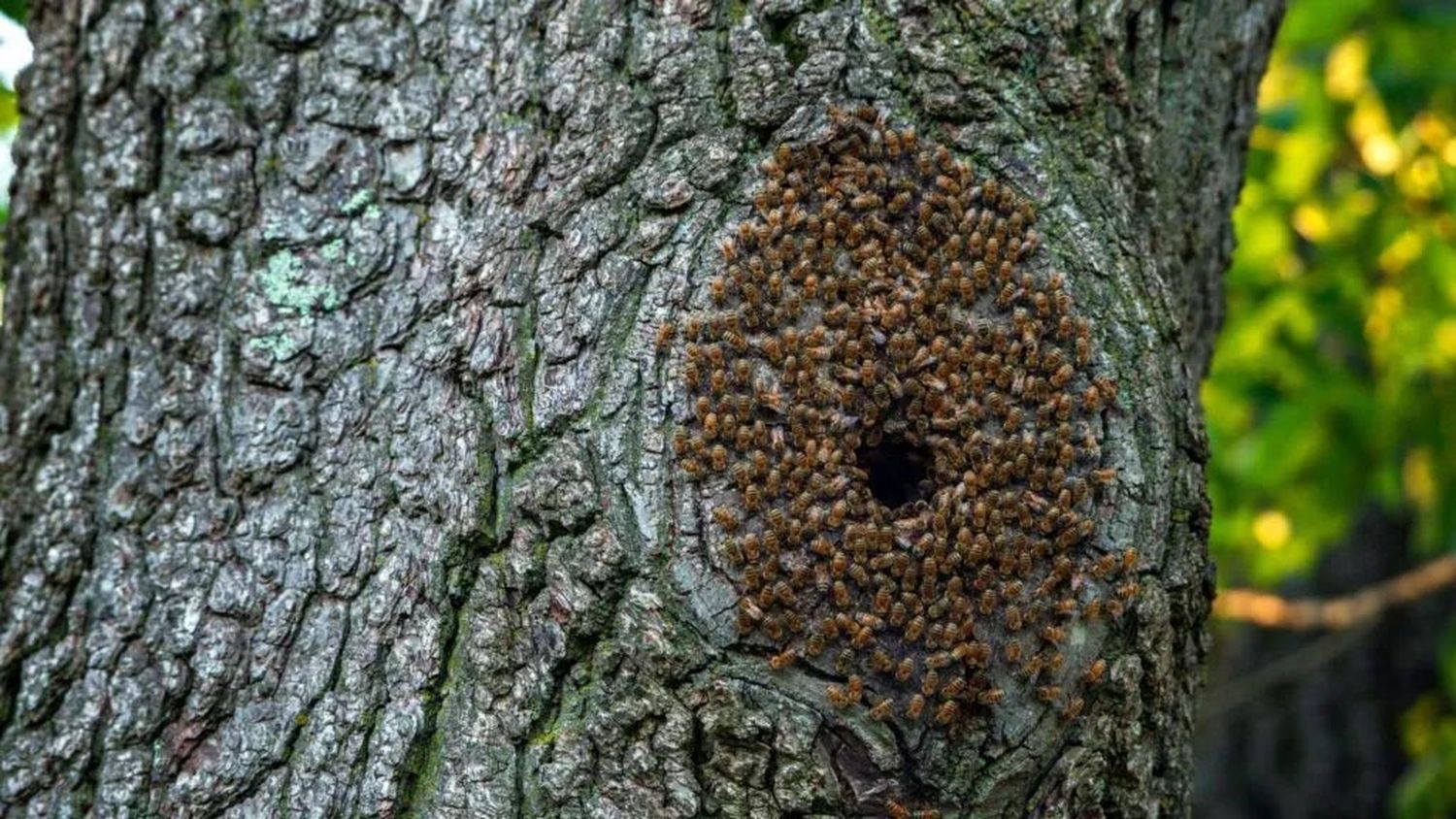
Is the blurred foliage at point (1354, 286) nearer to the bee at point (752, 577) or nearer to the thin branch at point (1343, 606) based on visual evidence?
the thin branch at point (1343, 606)

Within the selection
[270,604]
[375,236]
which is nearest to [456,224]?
[375,236]

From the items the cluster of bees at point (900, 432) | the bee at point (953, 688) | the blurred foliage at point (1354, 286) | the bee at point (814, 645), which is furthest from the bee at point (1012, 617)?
the blurred foliage at point (1354, 286)

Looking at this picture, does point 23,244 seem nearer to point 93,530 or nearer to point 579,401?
point 93,530

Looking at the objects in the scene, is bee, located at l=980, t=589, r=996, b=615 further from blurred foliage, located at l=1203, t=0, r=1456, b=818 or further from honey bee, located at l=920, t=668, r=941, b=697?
blurred foliage, located at l=1203, t=0, r=1456, b=818

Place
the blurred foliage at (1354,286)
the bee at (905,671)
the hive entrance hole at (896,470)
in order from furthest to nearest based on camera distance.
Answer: the blurred foliage at (1354,286) < the hive entrance hole at (896,470) < the bee at (905,671)

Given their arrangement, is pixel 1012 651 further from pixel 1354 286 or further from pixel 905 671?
pixel 1354 286
